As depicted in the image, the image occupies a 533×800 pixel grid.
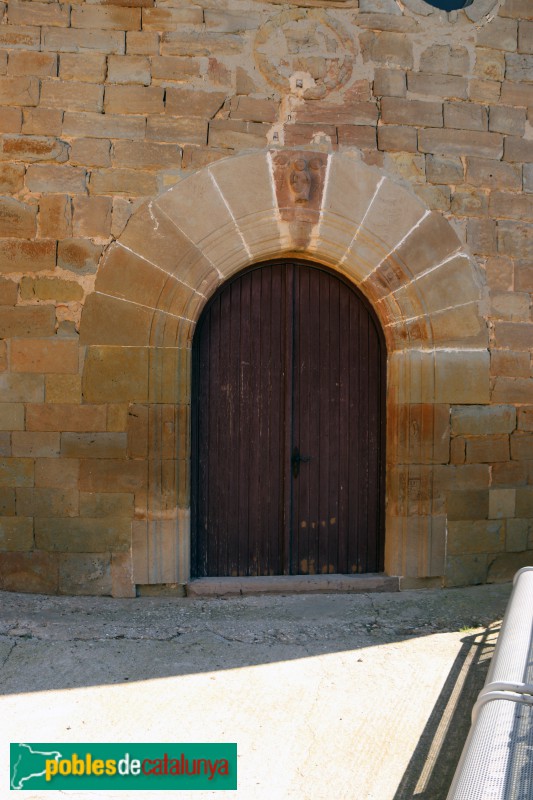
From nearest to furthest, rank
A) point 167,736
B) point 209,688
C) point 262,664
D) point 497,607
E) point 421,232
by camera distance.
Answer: point 167,736 → point 209,688 → point 262,664 → point 497,607 → point 421,232

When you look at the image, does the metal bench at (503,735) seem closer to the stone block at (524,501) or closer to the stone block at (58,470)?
the stone block at (524,501)

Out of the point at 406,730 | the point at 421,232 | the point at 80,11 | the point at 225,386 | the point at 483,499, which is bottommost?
the point at 406,730

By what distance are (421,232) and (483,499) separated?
69.7 inches

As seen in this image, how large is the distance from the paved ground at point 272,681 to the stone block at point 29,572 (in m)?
0.08

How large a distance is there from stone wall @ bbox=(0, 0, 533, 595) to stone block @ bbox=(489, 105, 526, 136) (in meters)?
0.01

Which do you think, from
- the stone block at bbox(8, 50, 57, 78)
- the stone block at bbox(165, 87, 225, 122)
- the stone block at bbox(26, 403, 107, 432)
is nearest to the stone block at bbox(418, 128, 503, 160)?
the stone block at bbox(165, 87, 225, 122)

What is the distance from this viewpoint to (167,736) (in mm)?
2559

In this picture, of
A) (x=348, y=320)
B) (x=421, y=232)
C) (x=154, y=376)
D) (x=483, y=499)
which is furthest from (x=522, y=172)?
(x=154, y=376)

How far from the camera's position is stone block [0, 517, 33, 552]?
13.6ft

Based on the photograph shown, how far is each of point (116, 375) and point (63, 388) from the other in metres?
0.32

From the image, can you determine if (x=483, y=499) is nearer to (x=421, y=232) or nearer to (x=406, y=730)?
(x=421, y=232)

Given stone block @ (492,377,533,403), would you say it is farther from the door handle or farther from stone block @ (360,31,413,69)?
stone block @ (360,31,413,69)

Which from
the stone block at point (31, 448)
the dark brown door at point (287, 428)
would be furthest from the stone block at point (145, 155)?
the stone block at point (31, 448)
